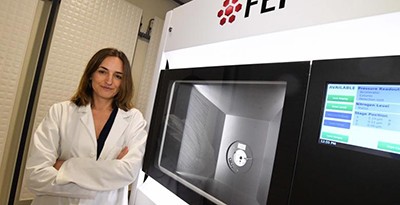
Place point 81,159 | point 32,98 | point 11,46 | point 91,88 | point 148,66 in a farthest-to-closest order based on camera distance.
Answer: point 148,66, point 32,98, point 11,46, point 91,88, point 81,159

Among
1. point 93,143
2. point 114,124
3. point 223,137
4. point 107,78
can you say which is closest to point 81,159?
point 93,143

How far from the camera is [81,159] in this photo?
1092 millimetres

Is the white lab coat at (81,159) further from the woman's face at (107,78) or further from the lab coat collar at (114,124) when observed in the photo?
the woman's face at (107,78)

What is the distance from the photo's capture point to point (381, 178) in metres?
0.48

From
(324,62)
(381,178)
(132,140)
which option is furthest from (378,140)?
(132,140)

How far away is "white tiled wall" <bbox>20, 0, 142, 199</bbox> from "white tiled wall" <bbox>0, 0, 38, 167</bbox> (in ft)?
0.55

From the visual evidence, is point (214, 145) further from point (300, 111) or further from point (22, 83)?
point (22, 83)

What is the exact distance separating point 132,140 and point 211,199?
21.0 inches

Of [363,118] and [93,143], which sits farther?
[93,143]

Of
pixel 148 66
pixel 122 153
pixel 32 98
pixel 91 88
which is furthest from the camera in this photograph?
pixel 148 66

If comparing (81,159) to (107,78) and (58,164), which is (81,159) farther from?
(107,78)

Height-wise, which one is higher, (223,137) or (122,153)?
(223,137)

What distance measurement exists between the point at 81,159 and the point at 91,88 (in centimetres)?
43

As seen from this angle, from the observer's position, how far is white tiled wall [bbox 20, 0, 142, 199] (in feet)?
6.37
